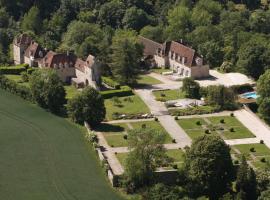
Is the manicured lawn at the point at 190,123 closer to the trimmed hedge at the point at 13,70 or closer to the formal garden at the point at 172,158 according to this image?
the formal garden at the point at 172,158

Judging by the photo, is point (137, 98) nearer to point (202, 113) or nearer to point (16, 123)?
point (202, 113)

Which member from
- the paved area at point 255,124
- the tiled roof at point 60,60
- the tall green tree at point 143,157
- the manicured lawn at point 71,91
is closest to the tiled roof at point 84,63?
the tiled roof at point 60,60

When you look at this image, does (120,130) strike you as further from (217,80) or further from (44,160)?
(217,80)

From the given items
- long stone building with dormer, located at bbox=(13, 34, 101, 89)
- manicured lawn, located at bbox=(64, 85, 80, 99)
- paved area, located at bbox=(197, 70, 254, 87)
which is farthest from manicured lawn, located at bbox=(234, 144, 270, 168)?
long stone building with dormer, located at bbox=(13, 34, 101, 89)

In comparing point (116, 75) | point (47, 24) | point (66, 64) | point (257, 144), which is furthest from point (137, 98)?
point (47, 24)

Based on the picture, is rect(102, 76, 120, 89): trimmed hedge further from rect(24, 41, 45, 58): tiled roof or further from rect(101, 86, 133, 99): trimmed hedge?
rect(24, 41, 45, 58): tiled roof

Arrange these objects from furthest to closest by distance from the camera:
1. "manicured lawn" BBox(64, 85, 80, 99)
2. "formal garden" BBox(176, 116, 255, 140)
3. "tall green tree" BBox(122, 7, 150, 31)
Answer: "tall green tree" BBox(122, 7, 150, 31) → "manicured lawn" BBox(64, 85, 80, 99) → "formal garden" BBox(176, 116, 255, 140)
